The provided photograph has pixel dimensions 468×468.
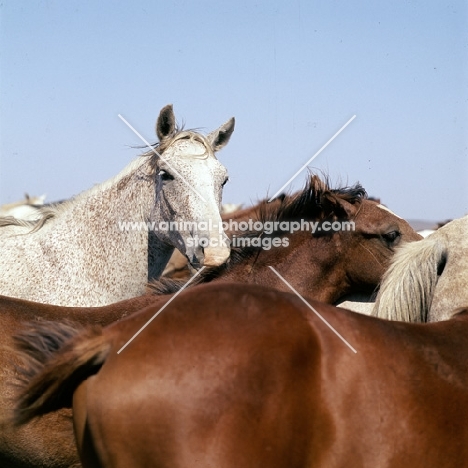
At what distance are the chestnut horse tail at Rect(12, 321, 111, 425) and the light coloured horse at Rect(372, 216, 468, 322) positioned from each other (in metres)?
1.78

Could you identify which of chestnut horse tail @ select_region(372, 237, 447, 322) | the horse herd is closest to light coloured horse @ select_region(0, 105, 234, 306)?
chestnut horse tail @ select_region(372, 237, 447, 322)

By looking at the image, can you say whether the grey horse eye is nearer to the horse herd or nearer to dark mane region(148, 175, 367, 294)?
dark mane region(148, 175, 367, 294)

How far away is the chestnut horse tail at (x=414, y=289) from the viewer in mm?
3762

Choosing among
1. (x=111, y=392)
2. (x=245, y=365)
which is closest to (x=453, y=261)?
(x=245, y=365)

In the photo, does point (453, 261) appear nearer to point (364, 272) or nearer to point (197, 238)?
point (364, 272)

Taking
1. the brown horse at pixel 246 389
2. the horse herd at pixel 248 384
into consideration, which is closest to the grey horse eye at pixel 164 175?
the horse herd at pixel 248 384

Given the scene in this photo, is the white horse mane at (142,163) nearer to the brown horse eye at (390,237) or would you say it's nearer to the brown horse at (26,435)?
the brown horse eye at (390,237)

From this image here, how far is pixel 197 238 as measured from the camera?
447 cm

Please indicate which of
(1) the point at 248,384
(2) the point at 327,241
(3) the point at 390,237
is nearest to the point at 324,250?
(2) the point at 327,241

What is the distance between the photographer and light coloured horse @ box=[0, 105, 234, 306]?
4527 millimetres

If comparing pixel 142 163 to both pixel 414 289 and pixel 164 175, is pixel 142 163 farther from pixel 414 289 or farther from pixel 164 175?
pixel 414 289

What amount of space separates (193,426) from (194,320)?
331mm

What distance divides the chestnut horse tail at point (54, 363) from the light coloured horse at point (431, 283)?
178cm

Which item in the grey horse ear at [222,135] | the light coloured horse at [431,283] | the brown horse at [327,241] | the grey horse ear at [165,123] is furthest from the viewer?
the grey horse ear at [222,135]
